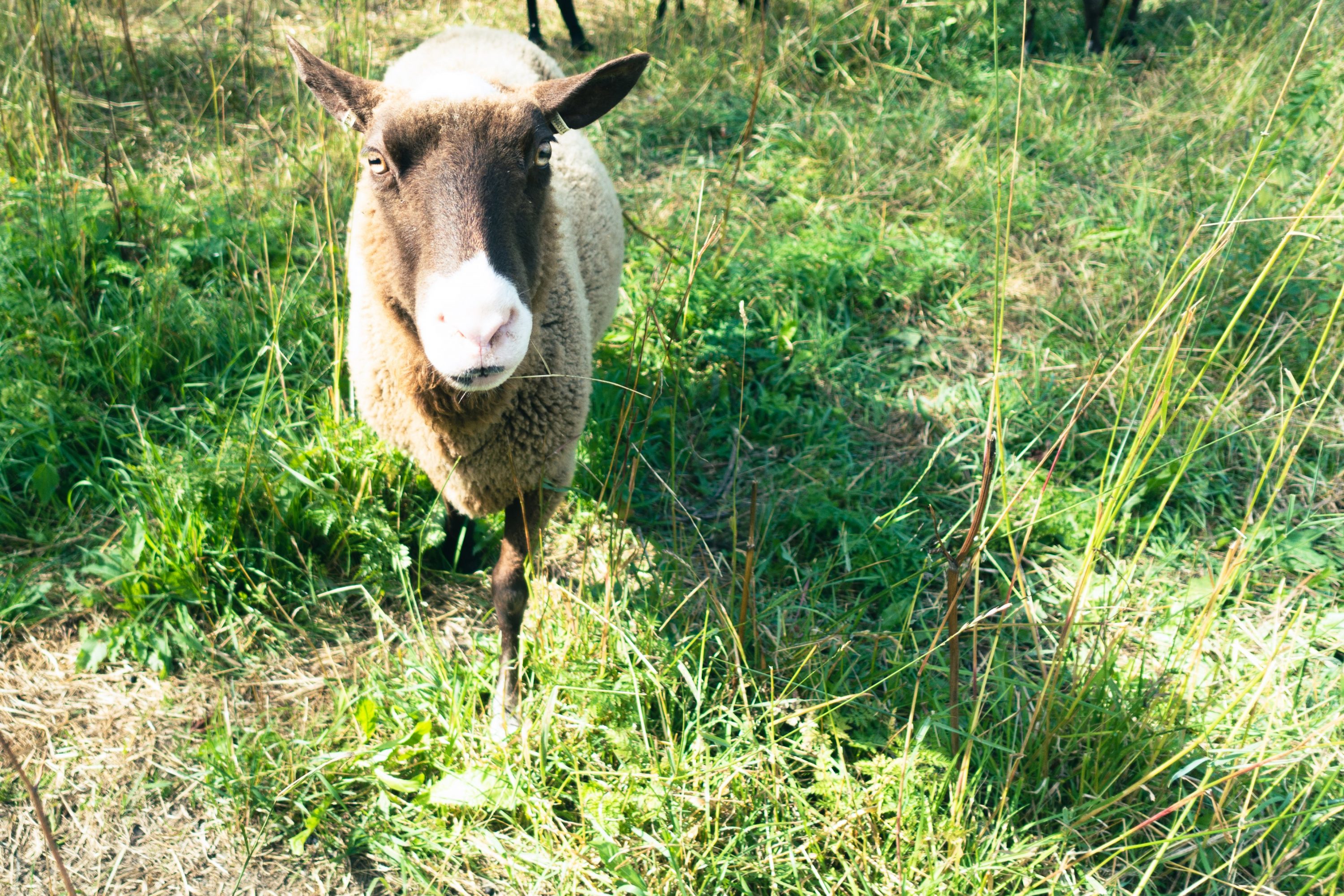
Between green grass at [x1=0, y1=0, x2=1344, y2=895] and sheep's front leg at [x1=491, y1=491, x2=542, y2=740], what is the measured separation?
0.24 feet

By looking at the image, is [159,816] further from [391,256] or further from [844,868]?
[844,868]

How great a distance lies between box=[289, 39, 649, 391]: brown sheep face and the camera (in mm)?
1832

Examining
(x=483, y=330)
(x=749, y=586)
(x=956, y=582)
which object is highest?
(x=483, y=330)

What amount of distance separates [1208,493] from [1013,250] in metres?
1.65

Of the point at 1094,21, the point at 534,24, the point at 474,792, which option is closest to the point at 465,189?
the point at 474,792

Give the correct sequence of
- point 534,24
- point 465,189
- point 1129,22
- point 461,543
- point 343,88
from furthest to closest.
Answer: point 1129,22
point 534,24
point 461,543
point 343,88
point 465,189

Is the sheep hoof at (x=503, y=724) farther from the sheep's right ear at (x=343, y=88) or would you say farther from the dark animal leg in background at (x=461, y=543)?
the sheep's right ear at (x=343, y=88)

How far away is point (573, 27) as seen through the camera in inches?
219

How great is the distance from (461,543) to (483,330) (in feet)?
4.19

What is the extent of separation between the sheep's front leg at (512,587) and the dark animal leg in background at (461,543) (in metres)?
0.37

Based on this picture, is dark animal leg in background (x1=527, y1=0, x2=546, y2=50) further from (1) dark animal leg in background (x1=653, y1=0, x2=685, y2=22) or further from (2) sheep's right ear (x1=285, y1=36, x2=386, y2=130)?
(2) sheep's right ear (x1=285, y1=36, x2=386, y2=130)

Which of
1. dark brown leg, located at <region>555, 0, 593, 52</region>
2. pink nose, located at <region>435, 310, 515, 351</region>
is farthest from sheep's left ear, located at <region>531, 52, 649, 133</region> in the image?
dark brown leg, located at <region>555, 0, 593, 52</region>

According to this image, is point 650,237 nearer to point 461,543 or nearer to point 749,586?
point 749,586

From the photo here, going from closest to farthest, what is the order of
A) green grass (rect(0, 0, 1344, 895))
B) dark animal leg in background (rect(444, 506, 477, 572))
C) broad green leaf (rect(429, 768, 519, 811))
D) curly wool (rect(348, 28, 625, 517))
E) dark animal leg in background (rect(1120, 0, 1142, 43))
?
green grass (rect(0, 0, 1344, 895)) < broad green leaf (rect(429, 768, 519, 811)) < curly wool (rect(348, 28, 625, 517)) < dark animal leg in background (rect(444, 506, 477, 572)) < dark animal leg in background (rect(1120, 0, 1142, 43))
